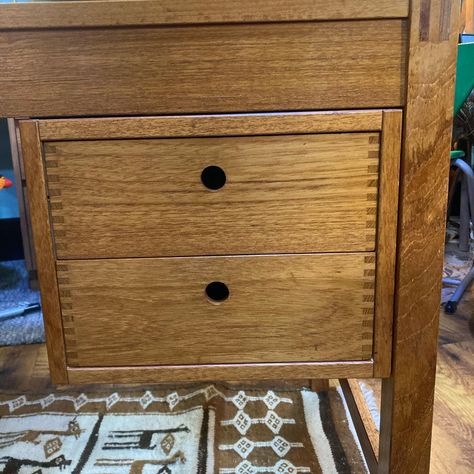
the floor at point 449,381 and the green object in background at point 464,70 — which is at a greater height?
the green object in background at point 464,70

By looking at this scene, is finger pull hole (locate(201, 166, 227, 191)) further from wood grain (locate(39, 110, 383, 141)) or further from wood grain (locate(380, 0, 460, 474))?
wood grain (locate(380, 0, 460, 474))

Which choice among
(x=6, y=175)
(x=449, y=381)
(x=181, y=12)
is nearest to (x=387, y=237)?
(x=181, y=12)

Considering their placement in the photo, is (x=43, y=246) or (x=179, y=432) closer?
(x=43, y=246)

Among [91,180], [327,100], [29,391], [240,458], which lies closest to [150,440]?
[240,458]

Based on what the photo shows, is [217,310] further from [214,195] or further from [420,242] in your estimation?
[420,242]

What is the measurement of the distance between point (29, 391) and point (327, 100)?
93 cm

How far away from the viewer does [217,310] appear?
65 cm

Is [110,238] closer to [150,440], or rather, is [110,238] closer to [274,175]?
[274,175]

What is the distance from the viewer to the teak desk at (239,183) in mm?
571

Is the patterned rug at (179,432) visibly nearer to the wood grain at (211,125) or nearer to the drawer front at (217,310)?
the drawer front at (217,310)

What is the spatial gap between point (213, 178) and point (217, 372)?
0.24 meters

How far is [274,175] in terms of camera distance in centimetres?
61

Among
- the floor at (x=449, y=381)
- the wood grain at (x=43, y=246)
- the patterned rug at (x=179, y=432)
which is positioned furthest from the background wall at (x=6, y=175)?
the wood grain at (x=43, y=246)

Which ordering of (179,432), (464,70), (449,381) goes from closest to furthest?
(179,432)
(449,381)
(464,70)
